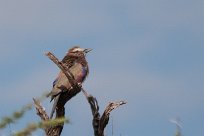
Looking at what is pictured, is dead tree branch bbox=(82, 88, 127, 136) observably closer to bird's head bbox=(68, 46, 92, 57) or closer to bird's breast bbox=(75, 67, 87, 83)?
bird's breast bbox=(75, 67, 87, 83)

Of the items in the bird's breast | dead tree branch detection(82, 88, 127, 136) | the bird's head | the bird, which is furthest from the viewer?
the bird's head

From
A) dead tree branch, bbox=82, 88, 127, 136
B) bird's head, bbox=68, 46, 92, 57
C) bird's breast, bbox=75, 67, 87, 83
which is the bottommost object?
dead tree branch, bbox=82, 88, 127, 136

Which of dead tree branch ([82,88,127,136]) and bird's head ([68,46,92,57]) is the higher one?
bird's head ([68,46,92,57])

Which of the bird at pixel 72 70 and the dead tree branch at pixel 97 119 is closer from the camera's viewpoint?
the dead tree branch at pixel 97 119

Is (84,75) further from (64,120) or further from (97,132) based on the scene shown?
(64,120)

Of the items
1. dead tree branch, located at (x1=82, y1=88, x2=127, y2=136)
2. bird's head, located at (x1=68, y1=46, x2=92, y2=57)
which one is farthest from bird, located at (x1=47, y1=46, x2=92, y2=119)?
dead tree branch, located at (x1=82, y1=88, x2=127, y2=136)

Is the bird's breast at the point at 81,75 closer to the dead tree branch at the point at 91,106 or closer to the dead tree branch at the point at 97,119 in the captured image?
the dead tree branch at the point at 91,106

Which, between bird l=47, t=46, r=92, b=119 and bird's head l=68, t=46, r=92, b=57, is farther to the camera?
bird's head l=68, t=46, r=92, b=57

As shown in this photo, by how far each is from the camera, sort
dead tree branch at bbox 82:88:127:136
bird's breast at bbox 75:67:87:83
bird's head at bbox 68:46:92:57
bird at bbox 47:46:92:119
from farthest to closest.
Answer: bird's head at bbox 68:46:92:57 → bird's breast at bbox 75:67:87:83 → bird at bbox 47:46:92:119 → dead tree branch at bbox 82:88:127:136

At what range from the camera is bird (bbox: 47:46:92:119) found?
11.3 metres

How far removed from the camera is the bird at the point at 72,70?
1126 centimetres

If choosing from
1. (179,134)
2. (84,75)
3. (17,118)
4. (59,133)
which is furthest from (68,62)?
(17,118)

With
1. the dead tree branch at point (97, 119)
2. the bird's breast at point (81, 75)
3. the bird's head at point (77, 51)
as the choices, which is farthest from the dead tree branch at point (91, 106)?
the bird's head at point (77, 51)

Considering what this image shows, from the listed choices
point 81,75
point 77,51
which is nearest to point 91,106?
point 81,75
